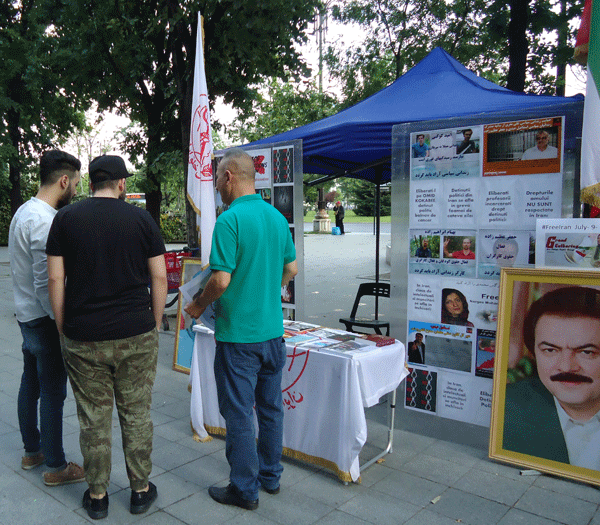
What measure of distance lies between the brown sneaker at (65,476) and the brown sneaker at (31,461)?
28 centimetres

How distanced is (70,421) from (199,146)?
2.56 m

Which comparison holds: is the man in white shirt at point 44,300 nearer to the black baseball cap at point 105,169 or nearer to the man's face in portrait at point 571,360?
the black baseball cap at point 105,169

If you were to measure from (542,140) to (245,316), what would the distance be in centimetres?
216

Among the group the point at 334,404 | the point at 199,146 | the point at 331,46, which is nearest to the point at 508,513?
the point at 334,404

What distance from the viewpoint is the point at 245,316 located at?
261cm

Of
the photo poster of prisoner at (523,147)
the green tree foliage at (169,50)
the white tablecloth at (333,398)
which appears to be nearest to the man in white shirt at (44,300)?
the white tablecloth at (333,398)

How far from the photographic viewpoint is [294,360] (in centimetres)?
321

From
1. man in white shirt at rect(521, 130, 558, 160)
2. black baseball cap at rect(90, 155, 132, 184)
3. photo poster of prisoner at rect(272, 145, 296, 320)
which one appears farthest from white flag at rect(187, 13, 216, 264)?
man in white shirt at rect(521, 130, 558, 160)

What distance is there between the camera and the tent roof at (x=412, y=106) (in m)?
4.02

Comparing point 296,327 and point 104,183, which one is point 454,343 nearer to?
Result: point 296,327

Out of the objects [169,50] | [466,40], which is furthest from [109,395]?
[466,40]

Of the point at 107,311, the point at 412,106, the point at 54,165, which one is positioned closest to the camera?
the point at 107,311

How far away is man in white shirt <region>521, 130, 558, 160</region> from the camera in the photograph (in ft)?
10.4

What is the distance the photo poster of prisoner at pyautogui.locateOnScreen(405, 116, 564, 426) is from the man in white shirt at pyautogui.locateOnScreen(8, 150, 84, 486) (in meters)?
2.34
